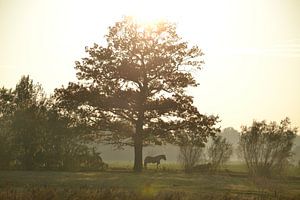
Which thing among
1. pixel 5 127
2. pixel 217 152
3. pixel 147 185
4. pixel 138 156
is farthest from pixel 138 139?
pixel 147 185

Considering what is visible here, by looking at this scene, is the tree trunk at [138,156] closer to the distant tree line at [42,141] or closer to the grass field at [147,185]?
the distant tree line at [42,141]

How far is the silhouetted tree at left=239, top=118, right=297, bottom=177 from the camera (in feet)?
131

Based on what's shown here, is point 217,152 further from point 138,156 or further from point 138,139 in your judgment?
point 138,139

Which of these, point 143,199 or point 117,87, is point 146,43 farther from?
point 143,199

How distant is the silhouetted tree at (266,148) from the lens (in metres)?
40.0

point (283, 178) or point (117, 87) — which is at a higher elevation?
point (117, 87)

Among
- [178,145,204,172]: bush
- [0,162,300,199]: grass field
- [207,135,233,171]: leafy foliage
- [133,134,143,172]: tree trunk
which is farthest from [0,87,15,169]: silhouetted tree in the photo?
[207,135,233,171]: leafy foliage

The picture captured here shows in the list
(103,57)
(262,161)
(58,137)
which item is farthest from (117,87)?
(262,161)

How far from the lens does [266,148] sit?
40.1 meters

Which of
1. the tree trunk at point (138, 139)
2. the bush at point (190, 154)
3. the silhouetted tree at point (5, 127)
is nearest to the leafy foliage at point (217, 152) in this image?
the bush at point (190, 154)

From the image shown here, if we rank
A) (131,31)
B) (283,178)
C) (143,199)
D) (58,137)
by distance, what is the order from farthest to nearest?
(131,31), (58,137), (283,178), (143,199)

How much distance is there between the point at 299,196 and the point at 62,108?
958 inches

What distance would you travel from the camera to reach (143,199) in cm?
1764

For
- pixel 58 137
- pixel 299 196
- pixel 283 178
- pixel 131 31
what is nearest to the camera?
pixel 299 196
